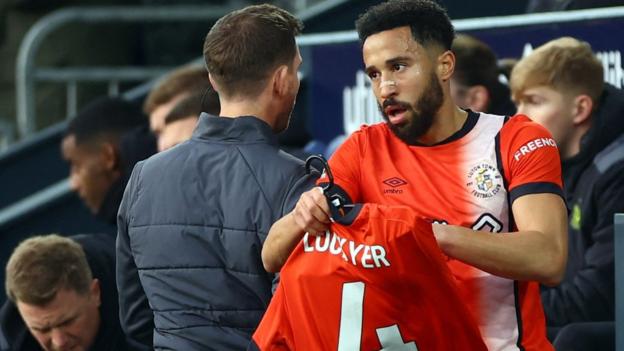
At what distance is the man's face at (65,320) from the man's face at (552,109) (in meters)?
1.83

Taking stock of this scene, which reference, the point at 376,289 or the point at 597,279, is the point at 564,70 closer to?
the point at 597,279

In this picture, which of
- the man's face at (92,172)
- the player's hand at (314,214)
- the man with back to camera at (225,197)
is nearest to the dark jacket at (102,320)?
the man with back to camera at (225,197)

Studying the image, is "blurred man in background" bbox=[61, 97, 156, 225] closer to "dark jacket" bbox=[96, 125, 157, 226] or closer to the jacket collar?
"dark jacket" bbox=[96, 125, 157, 226]

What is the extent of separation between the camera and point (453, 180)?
3691 millimetres

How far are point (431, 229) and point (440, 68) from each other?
23.7 inches

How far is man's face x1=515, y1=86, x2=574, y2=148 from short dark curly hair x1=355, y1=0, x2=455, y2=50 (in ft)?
5.31

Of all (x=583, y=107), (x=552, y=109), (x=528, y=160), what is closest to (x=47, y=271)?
(x=552, y=109)

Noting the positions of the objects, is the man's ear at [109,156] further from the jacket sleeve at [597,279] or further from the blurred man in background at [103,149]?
the jacket sleeve at [597,279]

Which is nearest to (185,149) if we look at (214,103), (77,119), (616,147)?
(214,103)

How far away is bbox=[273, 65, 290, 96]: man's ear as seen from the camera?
3961mm

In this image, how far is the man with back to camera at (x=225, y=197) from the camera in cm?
380

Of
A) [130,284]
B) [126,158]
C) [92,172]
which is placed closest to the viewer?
[130,284]

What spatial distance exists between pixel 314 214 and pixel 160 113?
3.63 meters

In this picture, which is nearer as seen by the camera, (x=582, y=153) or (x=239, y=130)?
(x=239, y=130)
